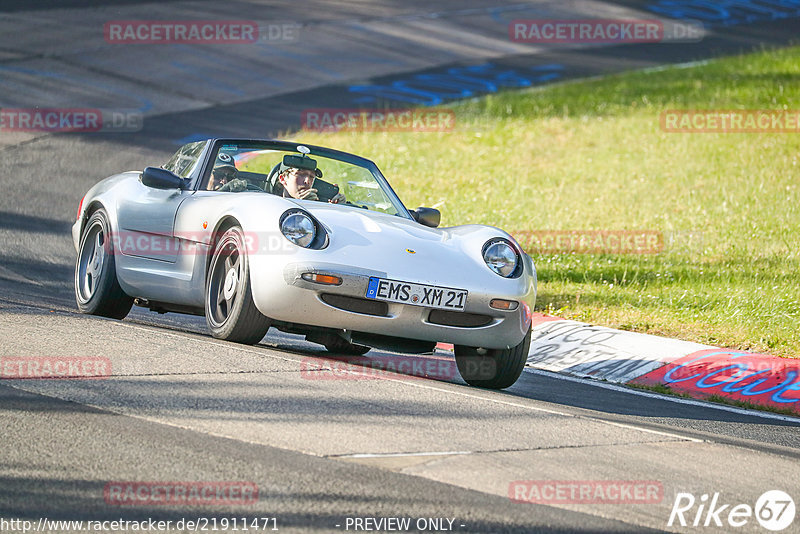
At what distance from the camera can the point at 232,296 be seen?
704cm

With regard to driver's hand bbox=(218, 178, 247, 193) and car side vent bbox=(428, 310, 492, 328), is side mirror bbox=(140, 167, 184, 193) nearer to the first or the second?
driver's hand bbox=(218, 178, 247, 193)

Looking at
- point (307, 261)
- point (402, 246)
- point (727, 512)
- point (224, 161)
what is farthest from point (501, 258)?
point (727, 512)

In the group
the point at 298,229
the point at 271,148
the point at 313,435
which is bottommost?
the point at 313,435

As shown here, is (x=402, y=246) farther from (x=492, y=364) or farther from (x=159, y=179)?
(x=159, y=179)

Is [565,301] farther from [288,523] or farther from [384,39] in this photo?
[384,39]

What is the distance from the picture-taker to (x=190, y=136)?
1836 centimetres

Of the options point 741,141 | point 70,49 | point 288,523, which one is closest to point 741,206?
point 741,141

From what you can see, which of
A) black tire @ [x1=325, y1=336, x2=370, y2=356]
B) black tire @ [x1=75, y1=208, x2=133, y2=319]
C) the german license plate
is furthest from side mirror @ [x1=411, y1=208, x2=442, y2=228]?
black tire @ [x1=75, y1=208, x2=133, y2=319]

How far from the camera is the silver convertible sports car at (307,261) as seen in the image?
21.9 feet

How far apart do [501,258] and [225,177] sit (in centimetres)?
211

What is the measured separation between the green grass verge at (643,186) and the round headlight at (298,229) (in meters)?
3.93

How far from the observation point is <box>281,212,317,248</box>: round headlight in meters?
6.72

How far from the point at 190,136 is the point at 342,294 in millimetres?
12275

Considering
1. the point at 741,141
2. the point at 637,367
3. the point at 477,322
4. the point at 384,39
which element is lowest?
the point at 637,367
